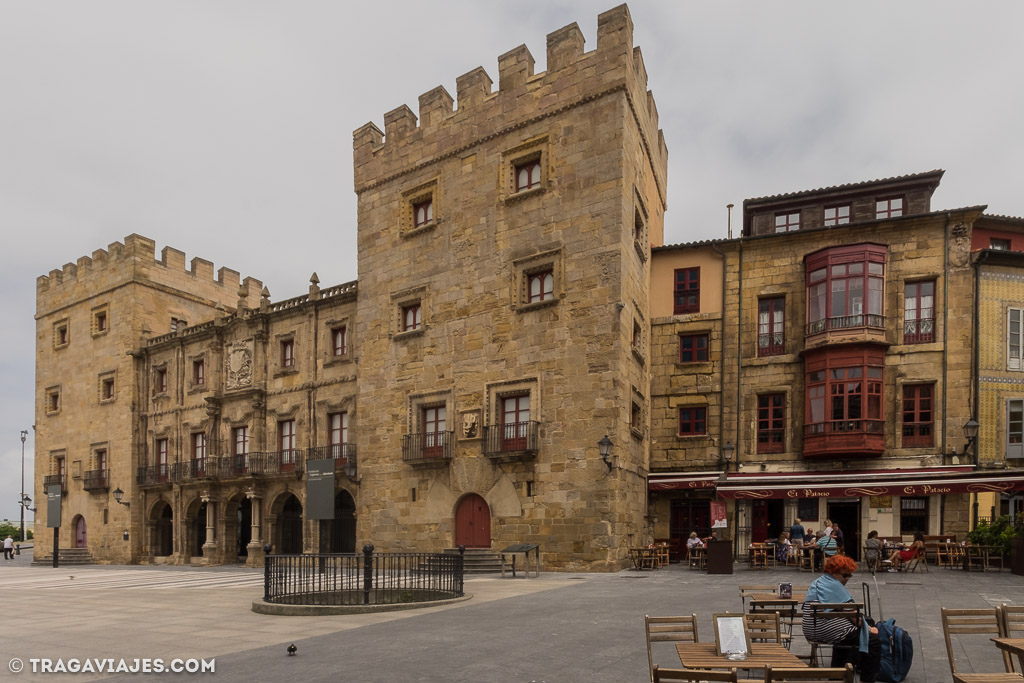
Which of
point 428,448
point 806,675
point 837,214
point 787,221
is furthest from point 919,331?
point 806,675

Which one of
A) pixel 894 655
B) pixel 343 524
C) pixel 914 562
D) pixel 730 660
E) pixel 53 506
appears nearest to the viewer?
pixel 730 660

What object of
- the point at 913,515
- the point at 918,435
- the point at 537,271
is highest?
the point at 537,271

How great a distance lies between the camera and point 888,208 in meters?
24.7

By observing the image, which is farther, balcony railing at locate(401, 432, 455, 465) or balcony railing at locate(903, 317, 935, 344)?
balcony railing at locate(401, 432, 455, 465)

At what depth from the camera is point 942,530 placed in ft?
71.6

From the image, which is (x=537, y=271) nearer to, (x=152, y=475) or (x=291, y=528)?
(x=291, y=528)

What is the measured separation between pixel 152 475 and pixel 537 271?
22.6 meters

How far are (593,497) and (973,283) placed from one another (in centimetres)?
1289

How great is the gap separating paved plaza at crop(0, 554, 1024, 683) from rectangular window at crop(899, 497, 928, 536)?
448 centimetres

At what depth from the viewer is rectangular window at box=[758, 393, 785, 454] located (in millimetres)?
23984

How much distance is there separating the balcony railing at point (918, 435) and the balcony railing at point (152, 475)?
29.6 metres

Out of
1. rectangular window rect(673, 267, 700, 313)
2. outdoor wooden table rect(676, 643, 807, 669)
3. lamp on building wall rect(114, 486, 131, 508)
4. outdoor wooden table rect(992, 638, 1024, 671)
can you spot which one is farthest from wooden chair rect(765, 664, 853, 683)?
Answer: lamp on building wall rect(114, 486, 131, 508)

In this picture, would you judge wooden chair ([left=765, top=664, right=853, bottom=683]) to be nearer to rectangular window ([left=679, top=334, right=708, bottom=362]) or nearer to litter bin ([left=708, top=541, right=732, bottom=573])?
litter bin ([left=708, top=541, right=732, bottom=573])

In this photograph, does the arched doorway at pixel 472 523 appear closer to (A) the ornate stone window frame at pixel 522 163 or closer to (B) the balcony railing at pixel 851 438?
(A) the ornate stone window frame at pixel 522 163
